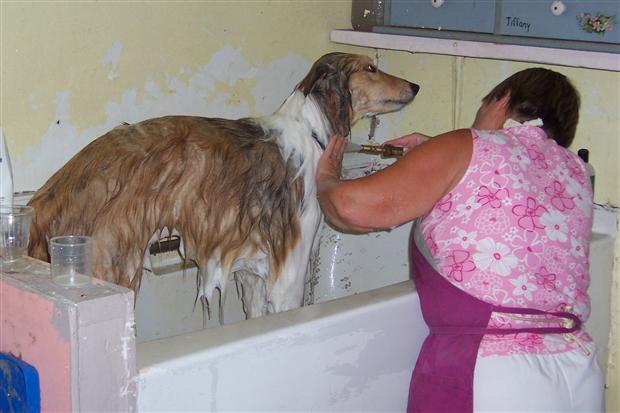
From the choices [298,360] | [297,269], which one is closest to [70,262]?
[298,360]

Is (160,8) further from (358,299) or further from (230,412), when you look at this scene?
(230,412)

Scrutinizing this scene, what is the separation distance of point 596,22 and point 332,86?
0.79 meters

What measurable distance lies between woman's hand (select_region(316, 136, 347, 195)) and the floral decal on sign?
779mm

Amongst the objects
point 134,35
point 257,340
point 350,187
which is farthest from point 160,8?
point 257,340

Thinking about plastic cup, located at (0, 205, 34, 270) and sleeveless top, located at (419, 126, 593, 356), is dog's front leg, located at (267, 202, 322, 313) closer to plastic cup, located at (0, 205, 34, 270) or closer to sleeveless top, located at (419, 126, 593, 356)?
sleeveless top, located at (419, 126, 593, 356)

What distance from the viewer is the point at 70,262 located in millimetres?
1575

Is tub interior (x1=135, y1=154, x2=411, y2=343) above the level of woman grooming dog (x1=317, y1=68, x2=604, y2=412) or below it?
below

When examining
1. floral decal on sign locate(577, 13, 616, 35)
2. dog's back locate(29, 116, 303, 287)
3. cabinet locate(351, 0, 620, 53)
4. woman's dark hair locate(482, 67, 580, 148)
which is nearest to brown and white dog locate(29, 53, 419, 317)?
dog's back locate(29, 116, 303, 287)

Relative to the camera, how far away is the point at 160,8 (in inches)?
108

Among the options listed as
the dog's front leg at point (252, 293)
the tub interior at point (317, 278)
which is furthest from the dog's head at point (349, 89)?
the dog's front leg at point (252, 293)

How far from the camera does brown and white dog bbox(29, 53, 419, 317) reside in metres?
2.22

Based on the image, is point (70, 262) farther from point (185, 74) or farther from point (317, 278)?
point (317, 278)

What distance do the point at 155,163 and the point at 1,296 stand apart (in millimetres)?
733

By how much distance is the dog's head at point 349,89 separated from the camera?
260 cm
